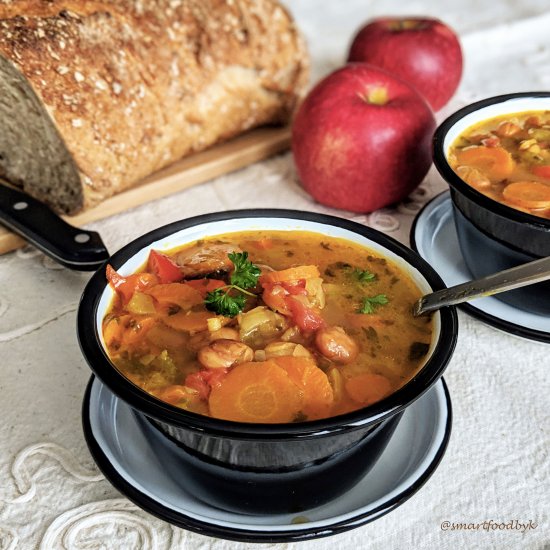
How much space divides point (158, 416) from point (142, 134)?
1608 millimetres

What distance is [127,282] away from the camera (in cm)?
179

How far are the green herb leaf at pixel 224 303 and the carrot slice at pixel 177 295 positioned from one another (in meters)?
0.05

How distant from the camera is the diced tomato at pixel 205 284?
1.78m

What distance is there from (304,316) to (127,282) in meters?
0.43

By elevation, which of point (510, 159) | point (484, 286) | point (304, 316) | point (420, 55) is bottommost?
point (420, 55)

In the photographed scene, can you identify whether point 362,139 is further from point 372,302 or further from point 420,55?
point 372,302

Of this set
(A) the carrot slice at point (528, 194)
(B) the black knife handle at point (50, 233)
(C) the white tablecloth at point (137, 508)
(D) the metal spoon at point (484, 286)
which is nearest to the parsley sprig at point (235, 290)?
(D) the metal spoon at point (484, 286)

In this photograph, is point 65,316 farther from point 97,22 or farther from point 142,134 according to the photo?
point 97,22

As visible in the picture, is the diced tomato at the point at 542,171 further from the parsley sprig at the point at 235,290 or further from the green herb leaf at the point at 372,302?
the parsley sprig at the point at 235,290

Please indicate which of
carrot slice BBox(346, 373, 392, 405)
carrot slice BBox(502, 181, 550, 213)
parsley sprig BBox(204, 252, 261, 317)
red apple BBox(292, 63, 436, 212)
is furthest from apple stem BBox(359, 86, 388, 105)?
carrot slice BBox(346, 373, 392, 405)

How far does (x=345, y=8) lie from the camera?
4656 mm

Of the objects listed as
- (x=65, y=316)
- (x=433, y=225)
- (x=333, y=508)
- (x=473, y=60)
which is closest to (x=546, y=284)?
(x=433, y=225)

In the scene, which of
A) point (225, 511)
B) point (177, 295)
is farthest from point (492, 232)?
point (225, 511)

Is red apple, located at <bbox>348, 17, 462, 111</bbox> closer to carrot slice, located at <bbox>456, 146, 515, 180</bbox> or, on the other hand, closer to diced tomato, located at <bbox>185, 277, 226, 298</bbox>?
carrot slice, located at <bbox>456, 146, 515, 180</bbox>
